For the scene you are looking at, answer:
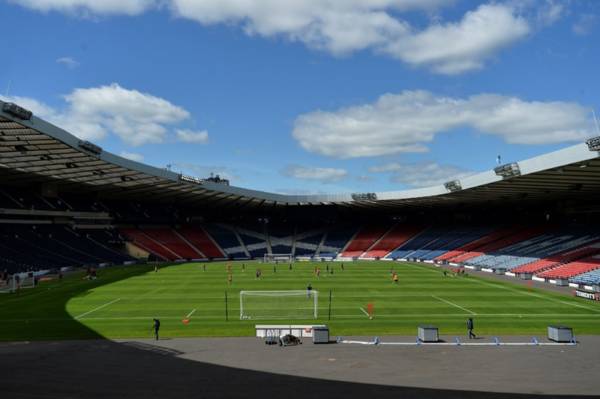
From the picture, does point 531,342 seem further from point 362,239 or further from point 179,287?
point 362,239

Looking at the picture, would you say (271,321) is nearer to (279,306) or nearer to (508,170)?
(279,306)

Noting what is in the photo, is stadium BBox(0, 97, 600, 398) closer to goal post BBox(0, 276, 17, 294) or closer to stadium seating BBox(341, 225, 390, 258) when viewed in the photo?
goal post BBox(0, 276, 17, 294)

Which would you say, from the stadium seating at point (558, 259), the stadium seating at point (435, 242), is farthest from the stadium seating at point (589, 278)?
the stadium seating at point (435, 242)

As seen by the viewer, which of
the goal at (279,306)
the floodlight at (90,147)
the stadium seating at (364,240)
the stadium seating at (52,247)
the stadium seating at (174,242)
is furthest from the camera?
the stadium seating at (364,240)

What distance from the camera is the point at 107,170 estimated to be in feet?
182

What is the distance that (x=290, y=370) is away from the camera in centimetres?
1855

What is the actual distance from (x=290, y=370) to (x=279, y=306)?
52.5 feet

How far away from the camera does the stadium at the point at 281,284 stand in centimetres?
1814

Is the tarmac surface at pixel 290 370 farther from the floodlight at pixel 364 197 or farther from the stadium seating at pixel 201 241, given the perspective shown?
the stadium seating at pixel 201 241

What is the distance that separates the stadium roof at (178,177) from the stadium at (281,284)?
0.78 feet

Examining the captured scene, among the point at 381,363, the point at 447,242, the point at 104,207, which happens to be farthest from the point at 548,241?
the point at 104,207

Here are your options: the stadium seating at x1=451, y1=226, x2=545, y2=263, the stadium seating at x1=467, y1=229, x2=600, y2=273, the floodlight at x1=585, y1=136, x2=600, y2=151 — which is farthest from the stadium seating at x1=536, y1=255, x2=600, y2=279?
the floodlight at x1=585, y1=136, x2=600, y2=151

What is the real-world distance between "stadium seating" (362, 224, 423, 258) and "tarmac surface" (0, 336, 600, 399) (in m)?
62.6

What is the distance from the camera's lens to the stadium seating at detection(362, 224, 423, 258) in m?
87.3
